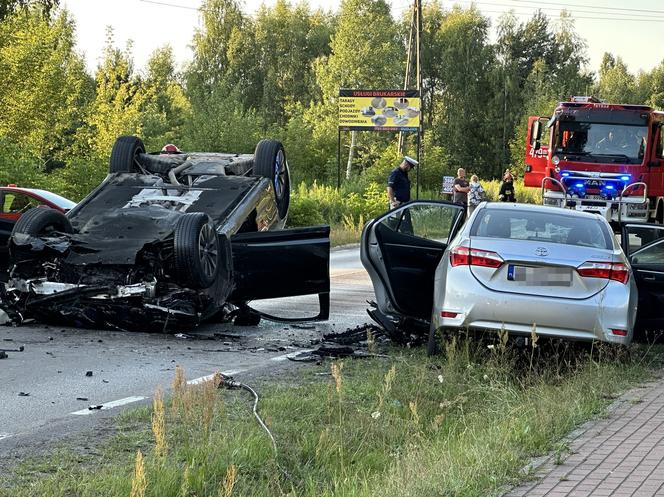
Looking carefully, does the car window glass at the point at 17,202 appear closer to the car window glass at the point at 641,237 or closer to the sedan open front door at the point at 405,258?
the sedan open front door at the point at 405,258

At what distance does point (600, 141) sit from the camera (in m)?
27.0

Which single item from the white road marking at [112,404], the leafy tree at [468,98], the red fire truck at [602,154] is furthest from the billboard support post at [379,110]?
the leafy tree at [468,98]

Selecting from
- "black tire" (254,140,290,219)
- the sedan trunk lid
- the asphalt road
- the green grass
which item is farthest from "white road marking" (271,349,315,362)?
"black tire" (254,140,290,219)

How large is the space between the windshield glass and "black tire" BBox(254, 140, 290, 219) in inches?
578

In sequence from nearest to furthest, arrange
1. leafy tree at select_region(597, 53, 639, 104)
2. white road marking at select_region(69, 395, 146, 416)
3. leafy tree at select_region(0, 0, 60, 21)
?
1. white road marking at select_region(69, 395, 146, 416)
2. leafy tree at select_region(0, 0, 60, 21)
3. leafy tree at select_region(597, 53, 639, 104)

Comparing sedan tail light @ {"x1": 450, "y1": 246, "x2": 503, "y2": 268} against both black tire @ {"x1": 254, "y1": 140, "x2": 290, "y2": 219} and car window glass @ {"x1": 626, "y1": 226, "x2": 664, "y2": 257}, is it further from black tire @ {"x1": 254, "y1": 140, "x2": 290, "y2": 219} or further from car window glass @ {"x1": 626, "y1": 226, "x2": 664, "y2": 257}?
black tire @ {"x1": 254, "y1": 140, "x2": 290, "y2": 219}

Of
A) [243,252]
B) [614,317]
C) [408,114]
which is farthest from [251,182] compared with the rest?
[408,114]

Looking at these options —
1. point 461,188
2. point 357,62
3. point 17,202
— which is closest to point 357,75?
point 357,62

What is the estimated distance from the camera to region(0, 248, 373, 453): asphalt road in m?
7.38

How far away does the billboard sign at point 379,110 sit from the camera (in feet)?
145

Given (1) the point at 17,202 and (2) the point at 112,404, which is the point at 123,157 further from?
(1) the point at 17,202

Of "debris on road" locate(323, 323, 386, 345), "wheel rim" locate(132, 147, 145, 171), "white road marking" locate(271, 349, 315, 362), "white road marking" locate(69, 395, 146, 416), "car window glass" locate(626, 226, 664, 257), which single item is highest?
"wheel rim" locate(132, 147, 145, 171)

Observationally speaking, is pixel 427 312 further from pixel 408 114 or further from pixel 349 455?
pixel 408 114

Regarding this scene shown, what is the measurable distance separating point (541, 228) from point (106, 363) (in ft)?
12.2
